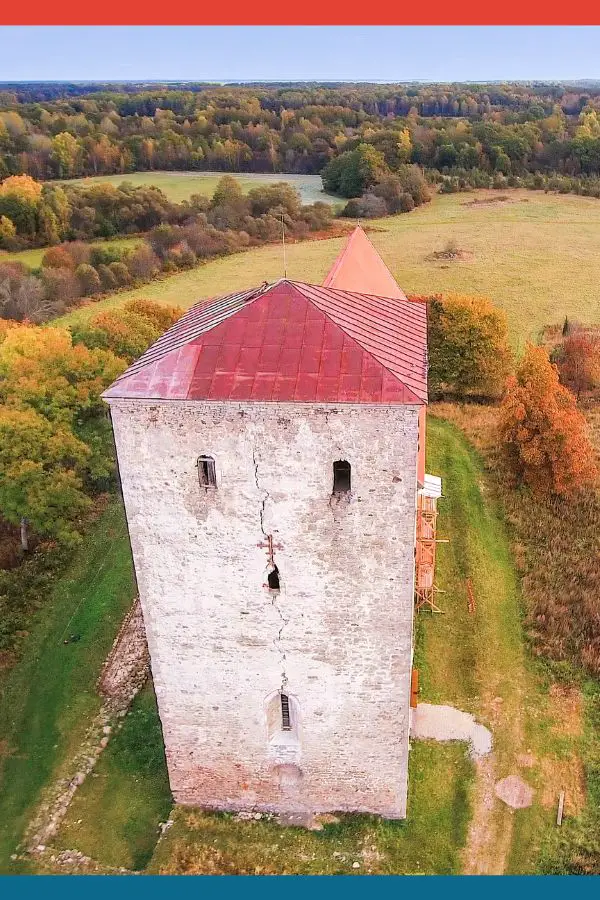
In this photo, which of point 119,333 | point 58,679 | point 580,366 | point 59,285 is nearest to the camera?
point 58,679

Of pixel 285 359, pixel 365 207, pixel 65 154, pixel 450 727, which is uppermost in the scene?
pixel 65 154

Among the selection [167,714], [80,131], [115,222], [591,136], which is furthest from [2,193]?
[591,136]

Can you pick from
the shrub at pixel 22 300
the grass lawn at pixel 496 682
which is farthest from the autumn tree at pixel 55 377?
the shrub at pixel 22 300

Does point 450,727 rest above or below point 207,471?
below

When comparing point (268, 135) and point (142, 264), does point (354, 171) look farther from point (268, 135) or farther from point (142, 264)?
point (142, 264)

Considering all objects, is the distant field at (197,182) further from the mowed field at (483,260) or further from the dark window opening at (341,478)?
the dark window opening at (341,478)

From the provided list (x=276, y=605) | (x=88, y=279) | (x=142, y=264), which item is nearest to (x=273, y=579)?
(x=276, y=605)

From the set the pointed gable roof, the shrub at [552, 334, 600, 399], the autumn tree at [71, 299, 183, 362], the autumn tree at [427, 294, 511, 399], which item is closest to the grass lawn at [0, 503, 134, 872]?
the autumn tree at [71, 299, 183, 362]
